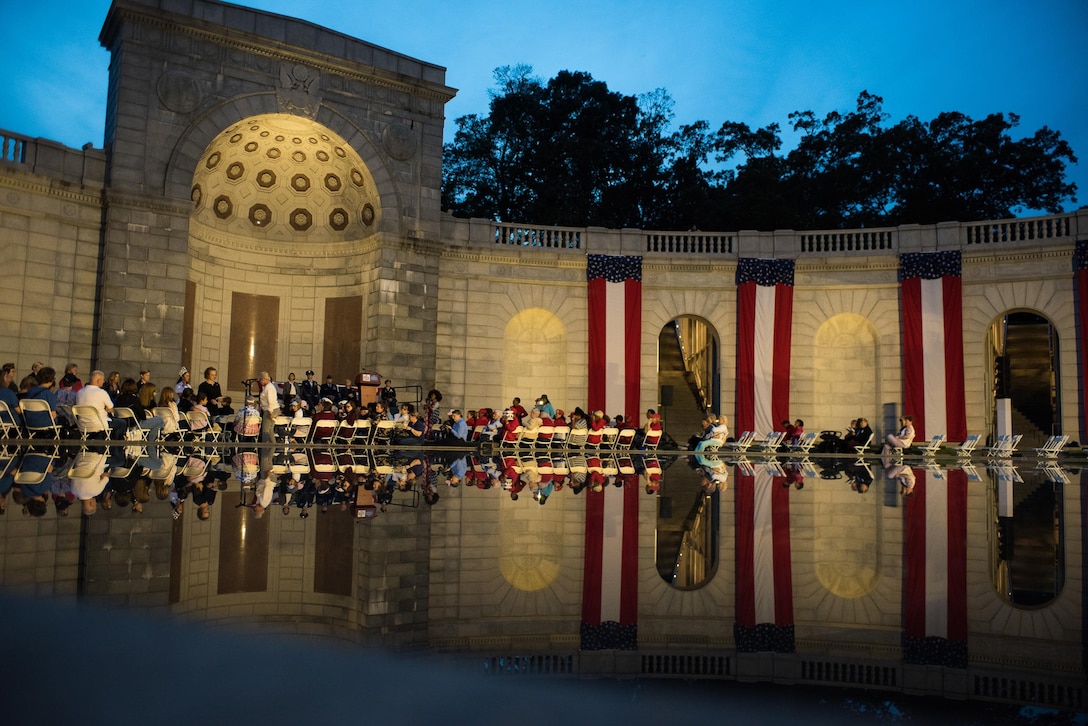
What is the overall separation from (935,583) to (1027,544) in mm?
2113

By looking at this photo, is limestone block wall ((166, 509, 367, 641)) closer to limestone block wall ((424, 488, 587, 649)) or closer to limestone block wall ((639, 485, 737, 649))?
limestone block wall ((424, 488, 587, 649))

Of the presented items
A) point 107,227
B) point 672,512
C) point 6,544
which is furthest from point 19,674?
point 107,227

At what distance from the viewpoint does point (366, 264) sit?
1000 inches

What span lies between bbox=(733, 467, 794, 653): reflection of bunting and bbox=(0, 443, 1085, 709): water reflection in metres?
0.02

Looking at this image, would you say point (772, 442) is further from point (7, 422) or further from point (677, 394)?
point (7, 422)

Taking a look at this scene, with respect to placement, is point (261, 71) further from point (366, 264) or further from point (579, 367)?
point (579, 367)

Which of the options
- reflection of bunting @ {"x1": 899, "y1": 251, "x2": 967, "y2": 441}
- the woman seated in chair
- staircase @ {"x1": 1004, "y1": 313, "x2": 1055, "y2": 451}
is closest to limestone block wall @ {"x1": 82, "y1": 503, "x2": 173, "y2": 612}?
the woman seated in chair

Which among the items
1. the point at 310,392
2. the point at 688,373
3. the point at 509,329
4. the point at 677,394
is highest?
the point at 509,329

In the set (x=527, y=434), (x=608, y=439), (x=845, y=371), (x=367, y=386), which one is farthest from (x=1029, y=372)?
(x=367, y=386)

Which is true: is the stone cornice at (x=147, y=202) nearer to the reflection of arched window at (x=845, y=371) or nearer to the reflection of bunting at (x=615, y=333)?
the reflection of bunting at (x=615, y=333)

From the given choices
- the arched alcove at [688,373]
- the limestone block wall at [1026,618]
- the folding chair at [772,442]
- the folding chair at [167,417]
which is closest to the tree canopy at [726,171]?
the arched alcove at [688,373]

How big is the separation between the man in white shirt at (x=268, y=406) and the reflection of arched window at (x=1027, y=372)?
22.6 m

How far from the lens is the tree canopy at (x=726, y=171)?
123ft

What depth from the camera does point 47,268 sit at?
19.9 meters
